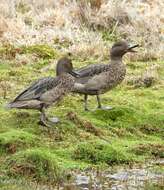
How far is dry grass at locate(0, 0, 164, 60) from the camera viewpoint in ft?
53.0

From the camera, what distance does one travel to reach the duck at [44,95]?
10.2m

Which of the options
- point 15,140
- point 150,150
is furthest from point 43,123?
point 150,150

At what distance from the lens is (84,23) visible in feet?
59.4

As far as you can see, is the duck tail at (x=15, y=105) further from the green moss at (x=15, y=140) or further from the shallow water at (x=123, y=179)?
the shallow water at (x=123, y=179)

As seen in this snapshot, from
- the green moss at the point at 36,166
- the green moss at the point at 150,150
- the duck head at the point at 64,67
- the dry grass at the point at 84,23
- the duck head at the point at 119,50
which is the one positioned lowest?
the dry grass at the point at 84,23

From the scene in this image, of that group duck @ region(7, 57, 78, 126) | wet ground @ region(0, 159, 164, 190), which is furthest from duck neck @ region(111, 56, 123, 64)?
wet ground @ region(0, 159, 164, 190)

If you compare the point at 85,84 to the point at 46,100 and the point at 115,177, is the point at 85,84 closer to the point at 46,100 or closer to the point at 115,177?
the point at 46,100

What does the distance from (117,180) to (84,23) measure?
31.8 ft

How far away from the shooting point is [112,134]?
10.6 m

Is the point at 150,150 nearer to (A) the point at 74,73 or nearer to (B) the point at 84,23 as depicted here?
(A) the point at 74,73

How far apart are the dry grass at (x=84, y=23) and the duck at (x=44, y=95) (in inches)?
204

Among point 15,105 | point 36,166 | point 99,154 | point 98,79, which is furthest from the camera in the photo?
point 98,79

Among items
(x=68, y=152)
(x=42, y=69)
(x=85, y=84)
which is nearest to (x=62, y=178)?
(x=68, y=152)

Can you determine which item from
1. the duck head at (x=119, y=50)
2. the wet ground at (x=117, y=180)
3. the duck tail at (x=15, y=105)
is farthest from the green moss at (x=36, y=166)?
the duck head at (x=119, y=50)
